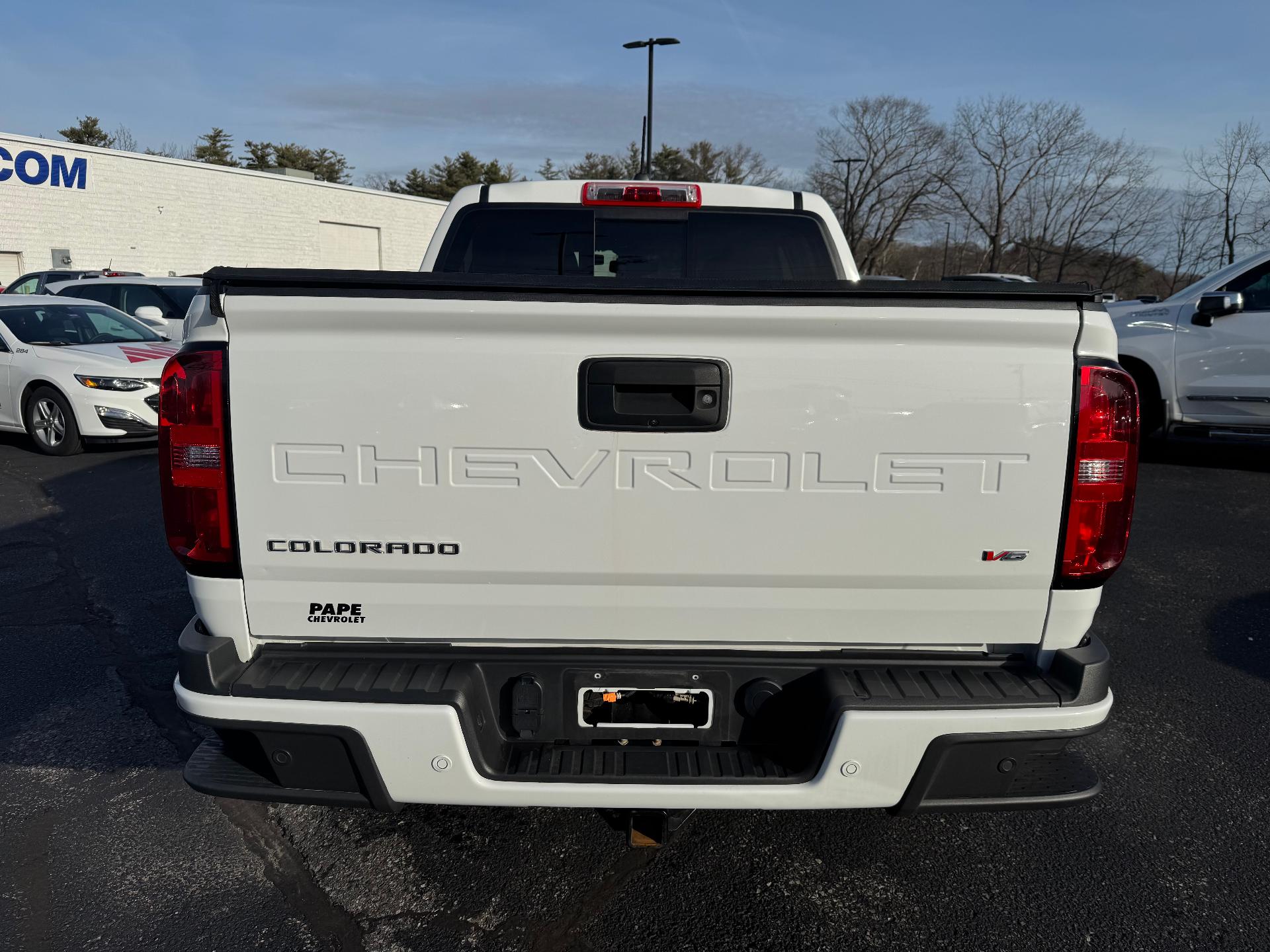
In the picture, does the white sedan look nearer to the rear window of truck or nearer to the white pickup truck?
the rear window of truck

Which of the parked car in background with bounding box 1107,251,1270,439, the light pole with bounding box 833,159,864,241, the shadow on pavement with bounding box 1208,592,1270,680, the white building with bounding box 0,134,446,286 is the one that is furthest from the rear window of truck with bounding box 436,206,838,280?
the light pole with bounding box 833,159,864,241

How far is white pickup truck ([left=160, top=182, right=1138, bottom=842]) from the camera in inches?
83.5

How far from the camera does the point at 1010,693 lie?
219 cm

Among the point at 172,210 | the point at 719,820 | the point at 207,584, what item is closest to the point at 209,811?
the point at 207,584

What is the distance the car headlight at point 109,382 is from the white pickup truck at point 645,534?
8142mm

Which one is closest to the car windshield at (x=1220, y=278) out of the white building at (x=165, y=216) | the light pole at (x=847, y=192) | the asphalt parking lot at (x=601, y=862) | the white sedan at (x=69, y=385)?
the asphalt parking lot at (x=601, y=862)

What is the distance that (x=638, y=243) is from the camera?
3996 millimetres

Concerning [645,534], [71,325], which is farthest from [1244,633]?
[71,325]

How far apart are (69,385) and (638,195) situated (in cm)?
781

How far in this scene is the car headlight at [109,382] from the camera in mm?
9180

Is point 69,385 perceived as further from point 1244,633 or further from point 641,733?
point 1244,633

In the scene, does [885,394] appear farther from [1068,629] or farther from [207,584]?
[207,584]

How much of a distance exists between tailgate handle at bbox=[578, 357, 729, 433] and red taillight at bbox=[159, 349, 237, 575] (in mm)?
859

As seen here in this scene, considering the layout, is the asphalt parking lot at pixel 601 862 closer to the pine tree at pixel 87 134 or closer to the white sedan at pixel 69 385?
→ the white sedan at pixel 69 385
